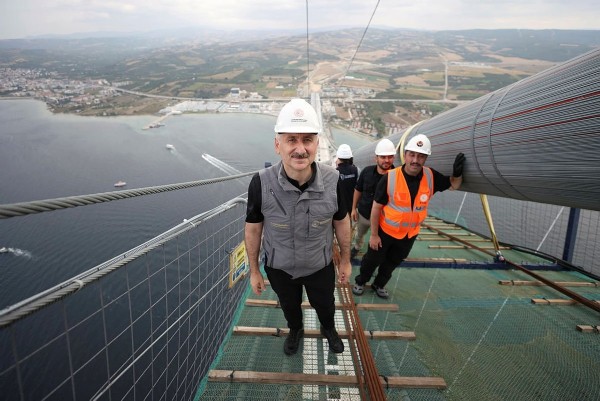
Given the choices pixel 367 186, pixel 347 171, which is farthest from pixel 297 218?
pixel 347 171

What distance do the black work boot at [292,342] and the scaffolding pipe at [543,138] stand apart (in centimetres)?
154

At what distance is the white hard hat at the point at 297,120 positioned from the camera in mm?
1329

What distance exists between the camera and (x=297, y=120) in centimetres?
135

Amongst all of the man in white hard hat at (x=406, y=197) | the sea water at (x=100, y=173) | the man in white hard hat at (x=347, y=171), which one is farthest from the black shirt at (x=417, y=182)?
the sea water at (x=100, y=173)

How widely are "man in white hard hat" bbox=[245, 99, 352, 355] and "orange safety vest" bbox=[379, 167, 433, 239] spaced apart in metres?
0.68

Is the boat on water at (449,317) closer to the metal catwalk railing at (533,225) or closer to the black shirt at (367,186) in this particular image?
the black shirt at (367,186)

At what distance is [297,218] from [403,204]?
1046 mm

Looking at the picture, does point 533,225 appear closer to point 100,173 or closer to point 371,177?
point 371,177

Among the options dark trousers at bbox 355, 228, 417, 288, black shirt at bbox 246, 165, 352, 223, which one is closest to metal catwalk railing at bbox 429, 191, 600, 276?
dark trousers at bbox 355, 228, 417, 288

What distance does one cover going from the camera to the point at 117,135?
123ft

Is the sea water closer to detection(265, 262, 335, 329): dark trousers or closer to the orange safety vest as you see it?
detection(265, 262, 335, 329): dark trousers

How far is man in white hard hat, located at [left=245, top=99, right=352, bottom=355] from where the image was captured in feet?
4.48

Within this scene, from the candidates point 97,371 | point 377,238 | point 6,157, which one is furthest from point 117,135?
point 377,238

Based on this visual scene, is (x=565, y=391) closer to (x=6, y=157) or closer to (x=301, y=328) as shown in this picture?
(x=301, y=328)
